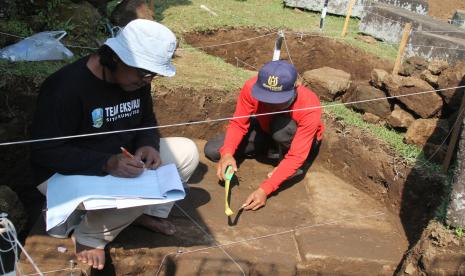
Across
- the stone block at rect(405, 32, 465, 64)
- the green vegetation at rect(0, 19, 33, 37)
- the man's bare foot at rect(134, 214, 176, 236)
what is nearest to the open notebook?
the man's bare foot at rect(134, 214, 176, 236)

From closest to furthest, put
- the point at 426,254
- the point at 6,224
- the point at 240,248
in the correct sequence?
1. the point at 6,224
2. the point at 426,254
3. the point at 240,248

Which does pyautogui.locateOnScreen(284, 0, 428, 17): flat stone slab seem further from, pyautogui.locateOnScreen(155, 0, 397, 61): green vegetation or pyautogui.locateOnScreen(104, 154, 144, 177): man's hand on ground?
pyautogui.locateOnScreen(104, 154, 144, 177): man's hand on ground

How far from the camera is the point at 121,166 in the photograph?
2635mm

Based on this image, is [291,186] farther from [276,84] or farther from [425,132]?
[425,132]

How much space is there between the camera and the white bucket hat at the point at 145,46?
2.45 metres

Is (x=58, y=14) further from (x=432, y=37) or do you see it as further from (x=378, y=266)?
(x=432, y=37)

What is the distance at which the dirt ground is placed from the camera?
37.4 feet

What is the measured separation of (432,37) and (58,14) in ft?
16.4

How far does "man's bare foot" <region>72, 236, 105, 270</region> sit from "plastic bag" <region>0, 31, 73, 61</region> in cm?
229

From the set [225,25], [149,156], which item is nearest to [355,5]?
[225,25]

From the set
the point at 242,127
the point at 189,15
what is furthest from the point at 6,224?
the point at 189,15

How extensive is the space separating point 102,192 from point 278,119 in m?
1.80

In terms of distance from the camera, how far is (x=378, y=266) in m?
3.24

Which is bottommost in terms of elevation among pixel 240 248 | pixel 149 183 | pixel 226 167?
pixel 240 248
